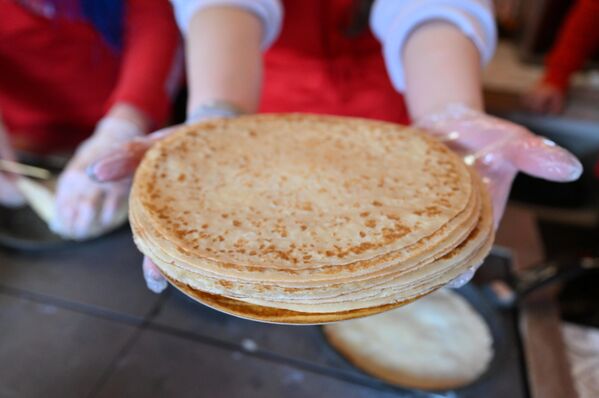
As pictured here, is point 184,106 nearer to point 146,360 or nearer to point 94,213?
point 94,213

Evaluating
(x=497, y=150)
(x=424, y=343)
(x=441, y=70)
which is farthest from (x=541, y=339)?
(x=441, y=70)

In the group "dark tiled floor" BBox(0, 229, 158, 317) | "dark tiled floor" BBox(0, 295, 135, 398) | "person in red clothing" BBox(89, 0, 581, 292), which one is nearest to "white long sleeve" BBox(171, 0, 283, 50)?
"person in red clothing" BBox(89, 0, 581, 292)

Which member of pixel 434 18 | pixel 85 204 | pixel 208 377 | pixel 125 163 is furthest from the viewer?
pixel 85 204

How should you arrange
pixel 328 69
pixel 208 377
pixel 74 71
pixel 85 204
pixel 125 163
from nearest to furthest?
pixel 125 163 → pixel 208 377 → pixel 85 204 → pixel 328 69 → pixel 74 71

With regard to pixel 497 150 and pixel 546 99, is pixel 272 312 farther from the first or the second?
pixel 546 99

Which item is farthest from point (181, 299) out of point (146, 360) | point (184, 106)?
point (184, 106)

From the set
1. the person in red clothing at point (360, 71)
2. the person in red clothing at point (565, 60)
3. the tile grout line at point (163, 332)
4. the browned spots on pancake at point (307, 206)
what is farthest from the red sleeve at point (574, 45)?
the browned spots on pancake at point (307, 206)

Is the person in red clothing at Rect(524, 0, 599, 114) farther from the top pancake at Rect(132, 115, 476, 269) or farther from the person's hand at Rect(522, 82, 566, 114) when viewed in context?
the top pancake at Rect(132, 115, 476, 269)
